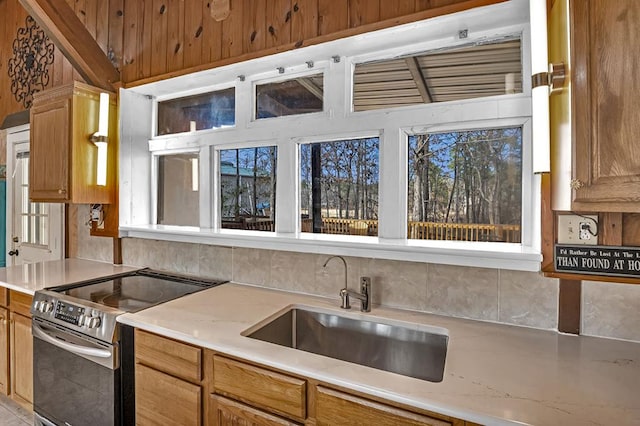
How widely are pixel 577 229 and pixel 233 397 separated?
1.38 meters

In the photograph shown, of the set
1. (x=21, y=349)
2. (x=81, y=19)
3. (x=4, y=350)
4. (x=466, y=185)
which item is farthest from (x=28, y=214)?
(x=466, y=185)

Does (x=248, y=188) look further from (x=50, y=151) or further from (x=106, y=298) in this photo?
(x=50, y=151)

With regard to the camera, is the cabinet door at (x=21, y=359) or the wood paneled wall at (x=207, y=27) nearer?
the wood paneled wall at (x=207, y=27)

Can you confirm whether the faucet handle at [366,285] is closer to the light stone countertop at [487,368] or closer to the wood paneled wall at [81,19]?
the light stone countertop at [487,368]

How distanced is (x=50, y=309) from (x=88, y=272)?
60 centimetres

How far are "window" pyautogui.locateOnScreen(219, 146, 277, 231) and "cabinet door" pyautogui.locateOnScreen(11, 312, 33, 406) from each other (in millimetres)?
1333

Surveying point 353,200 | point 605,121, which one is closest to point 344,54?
point 353,200

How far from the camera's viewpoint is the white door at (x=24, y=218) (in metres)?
3.10

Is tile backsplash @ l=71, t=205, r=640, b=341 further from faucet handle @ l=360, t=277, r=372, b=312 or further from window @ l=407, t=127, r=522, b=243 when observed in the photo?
window @ l=407, t=127, r=522, b=243

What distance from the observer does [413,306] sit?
1656 millimetres

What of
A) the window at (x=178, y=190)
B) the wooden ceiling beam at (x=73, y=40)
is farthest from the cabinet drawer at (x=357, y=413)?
the wooden ceiling beam at (x=73, y=40)

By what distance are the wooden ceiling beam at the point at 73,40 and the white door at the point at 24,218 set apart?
1.27 meters

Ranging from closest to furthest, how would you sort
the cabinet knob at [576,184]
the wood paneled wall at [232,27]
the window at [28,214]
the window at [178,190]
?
the cabinet knob at [576,184], the wood paneled wall at [232,27], the window at [178,190], the window at [28,214]

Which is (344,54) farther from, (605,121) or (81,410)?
(81,410)
